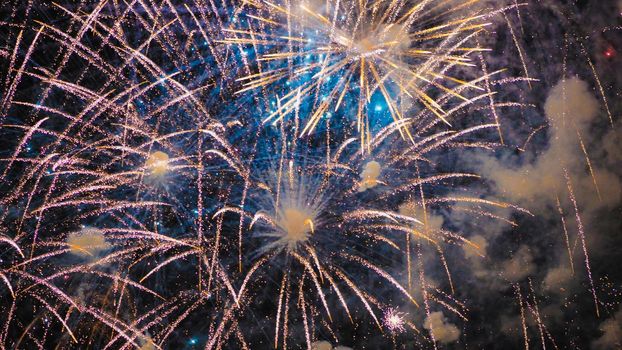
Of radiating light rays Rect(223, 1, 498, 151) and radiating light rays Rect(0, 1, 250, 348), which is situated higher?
radiating light rays Rect(223, 1, 498, 151)

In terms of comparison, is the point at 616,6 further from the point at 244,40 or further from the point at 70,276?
the point at 70,276

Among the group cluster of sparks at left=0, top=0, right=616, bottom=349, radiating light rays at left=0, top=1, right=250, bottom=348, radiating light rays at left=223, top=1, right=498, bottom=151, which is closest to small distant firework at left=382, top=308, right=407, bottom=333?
cluster of sparks at left=0, top=0, right=616, bottom=349

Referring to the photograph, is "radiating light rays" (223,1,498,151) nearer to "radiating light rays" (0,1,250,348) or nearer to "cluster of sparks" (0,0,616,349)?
"cluster of sparks" (0,0,616,349)

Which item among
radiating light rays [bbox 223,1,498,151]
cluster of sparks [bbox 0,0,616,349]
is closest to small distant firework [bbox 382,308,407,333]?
cluster of sparks [bbox 0,0,616,349]

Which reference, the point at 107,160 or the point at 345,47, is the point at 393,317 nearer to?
the point at 345,47

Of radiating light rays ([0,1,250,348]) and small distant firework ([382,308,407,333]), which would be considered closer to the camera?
radiating light rays ([0,1,250,348])

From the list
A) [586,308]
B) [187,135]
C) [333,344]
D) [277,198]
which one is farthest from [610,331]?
[187,135]
